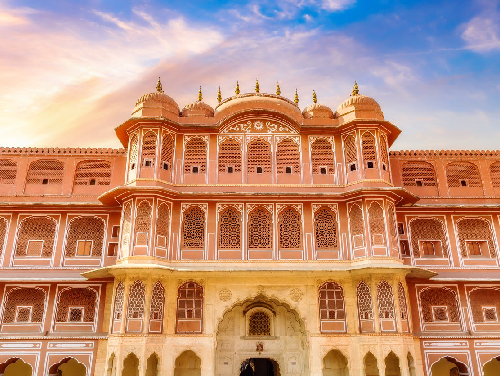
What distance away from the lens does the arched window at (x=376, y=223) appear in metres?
16.4

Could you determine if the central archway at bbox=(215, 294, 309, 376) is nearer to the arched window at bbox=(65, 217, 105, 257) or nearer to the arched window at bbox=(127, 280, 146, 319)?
the arched window at bbox=(127, 280, 146, 319)

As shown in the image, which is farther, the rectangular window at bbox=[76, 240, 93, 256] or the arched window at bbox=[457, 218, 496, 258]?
the arched window at bbox=[457, 218, 496, 258]

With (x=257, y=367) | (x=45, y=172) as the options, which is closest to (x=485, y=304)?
(x=257, y=367)

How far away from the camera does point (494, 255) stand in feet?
60.4

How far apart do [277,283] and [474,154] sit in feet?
36.0

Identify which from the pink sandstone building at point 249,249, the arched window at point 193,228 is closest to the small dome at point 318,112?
the pink sandstone building at point 249,249

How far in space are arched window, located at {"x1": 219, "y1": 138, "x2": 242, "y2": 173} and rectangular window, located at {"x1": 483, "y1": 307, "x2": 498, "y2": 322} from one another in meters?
11.4

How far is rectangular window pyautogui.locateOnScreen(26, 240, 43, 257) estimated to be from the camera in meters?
18.0

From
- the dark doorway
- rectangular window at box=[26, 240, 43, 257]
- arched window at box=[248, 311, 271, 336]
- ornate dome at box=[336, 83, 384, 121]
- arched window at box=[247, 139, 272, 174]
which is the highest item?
ornate dome at box=[336, 83, 384, 121]

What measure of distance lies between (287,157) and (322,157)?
1.45m

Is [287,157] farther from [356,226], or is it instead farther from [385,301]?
[385,301]

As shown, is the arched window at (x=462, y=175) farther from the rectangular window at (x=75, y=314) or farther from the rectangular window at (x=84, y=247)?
the rectangular window at (x=75, y=314)

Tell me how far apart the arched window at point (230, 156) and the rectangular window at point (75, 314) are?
25.7 feet

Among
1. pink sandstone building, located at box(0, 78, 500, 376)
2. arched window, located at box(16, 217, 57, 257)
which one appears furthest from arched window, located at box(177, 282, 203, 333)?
arched window, located at box(16, 217, 57, 257)
